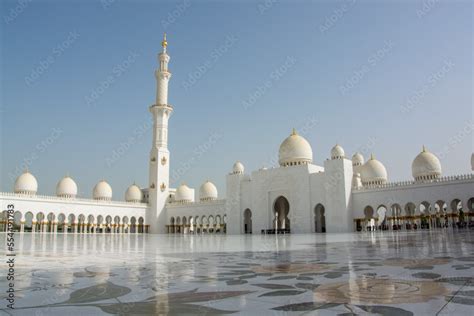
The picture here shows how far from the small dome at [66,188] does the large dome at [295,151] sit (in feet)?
65.2

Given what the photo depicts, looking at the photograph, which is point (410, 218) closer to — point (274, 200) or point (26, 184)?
point (274, 200)

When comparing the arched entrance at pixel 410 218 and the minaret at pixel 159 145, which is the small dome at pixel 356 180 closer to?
the arched entrance at pixel 410 218

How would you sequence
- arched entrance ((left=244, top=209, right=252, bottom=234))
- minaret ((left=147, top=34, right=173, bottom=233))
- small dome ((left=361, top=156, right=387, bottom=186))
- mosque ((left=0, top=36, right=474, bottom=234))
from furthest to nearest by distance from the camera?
minaret ((left=147, top=34, right=173, bottom=233)) → arched entrance ((left=244, top=209, right=252, bottom=234)) → small dome ((left=361, top=156, right=387, bottom=186)) → mosque ((left=0, top=36, right=474, bottom=234))

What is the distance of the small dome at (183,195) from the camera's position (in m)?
40.5

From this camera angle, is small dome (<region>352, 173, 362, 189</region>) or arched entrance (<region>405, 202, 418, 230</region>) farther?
small dome (<region>352, 173, 362, 189</region>)

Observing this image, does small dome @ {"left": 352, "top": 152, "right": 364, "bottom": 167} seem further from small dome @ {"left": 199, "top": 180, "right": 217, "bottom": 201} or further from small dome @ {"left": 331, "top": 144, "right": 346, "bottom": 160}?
small dome @ {"left": 199, "top": 180, "right": 217, "bottom": 201}

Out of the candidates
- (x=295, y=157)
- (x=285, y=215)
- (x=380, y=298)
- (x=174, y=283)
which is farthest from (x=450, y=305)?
(x=285, y=215)

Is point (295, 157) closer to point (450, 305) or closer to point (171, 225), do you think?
point (171, 225)

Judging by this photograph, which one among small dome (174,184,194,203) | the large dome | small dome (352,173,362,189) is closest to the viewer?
the large dome

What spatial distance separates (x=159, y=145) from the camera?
3728 centimetres

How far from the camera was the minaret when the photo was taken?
36594mm

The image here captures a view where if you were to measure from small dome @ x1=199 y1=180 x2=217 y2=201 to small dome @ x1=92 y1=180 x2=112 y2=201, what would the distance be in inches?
360

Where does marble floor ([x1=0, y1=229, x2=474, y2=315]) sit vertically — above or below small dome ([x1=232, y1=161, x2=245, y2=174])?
below

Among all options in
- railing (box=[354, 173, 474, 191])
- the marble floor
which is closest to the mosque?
railing (box=[354, 173, 474, 191])
